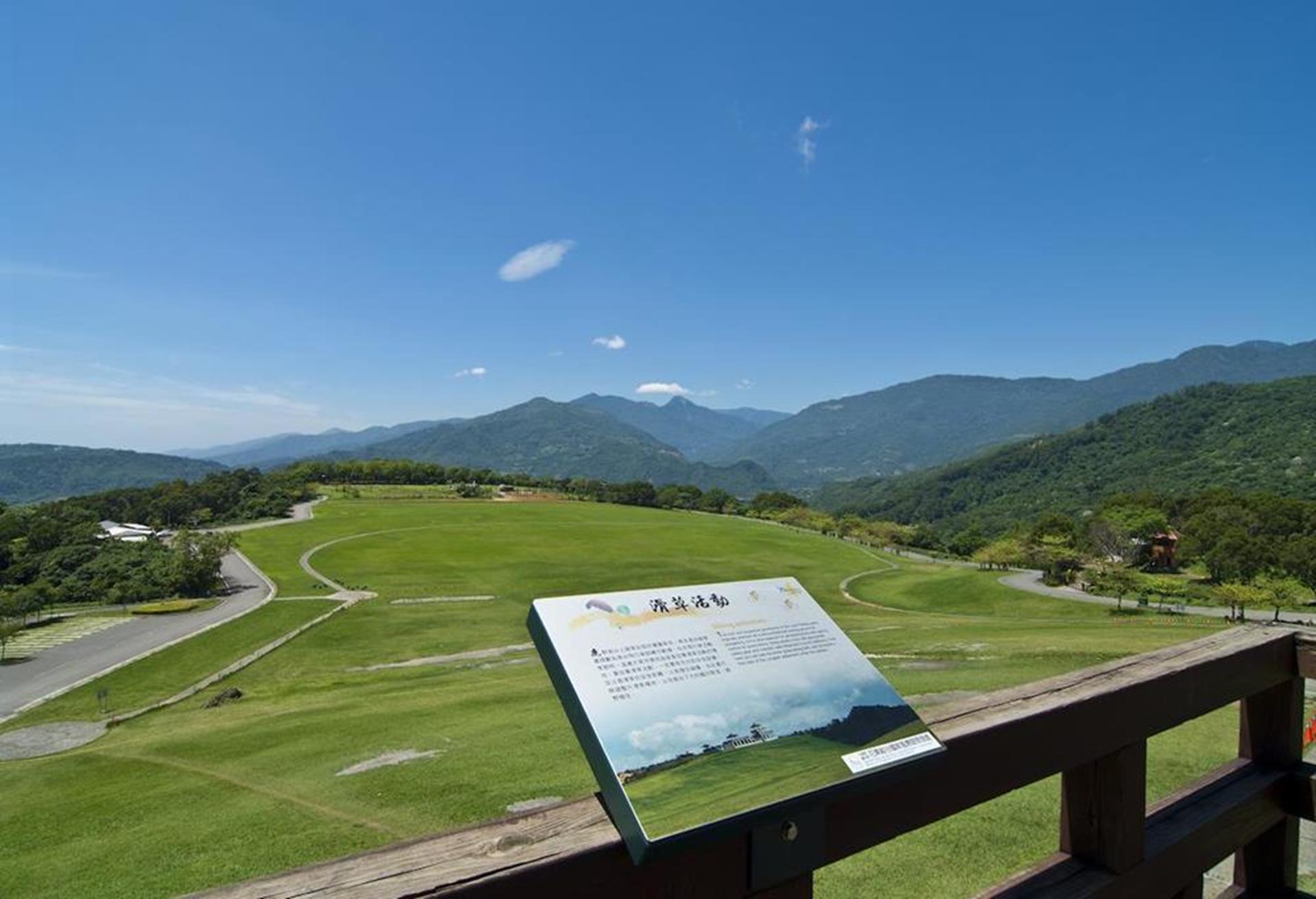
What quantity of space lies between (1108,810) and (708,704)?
1.75 meters

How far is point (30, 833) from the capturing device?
993 centimetres

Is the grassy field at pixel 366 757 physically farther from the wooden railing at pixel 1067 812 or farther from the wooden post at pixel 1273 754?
the wooden railing at pixel 1067 812

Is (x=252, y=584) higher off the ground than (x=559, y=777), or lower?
lower

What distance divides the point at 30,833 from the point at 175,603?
52.0 metres

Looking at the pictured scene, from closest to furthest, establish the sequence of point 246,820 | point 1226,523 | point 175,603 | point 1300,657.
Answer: point 1300,657 < point 246,820 < point 175,603 < point 1226,523

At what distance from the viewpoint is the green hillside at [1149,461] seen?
130m

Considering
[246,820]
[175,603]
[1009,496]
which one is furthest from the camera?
[1009,496]

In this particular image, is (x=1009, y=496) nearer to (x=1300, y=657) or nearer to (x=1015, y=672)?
(x=1015, y=672)

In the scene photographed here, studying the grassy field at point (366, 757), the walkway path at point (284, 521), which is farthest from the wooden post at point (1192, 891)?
the walkway path at point (284, 521)

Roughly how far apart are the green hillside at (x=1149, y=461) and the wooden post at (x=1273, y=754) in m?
139

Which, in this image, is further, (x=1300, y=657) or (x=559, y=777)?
(x=559, y=777)

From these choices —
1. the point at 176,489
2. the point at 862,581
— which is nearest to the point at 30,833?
the point at 862,581

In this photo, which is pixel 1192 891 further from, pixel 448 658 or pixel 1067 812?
pixel 448 658

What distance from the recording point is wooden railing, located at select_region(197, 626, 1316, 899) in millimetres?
1215
